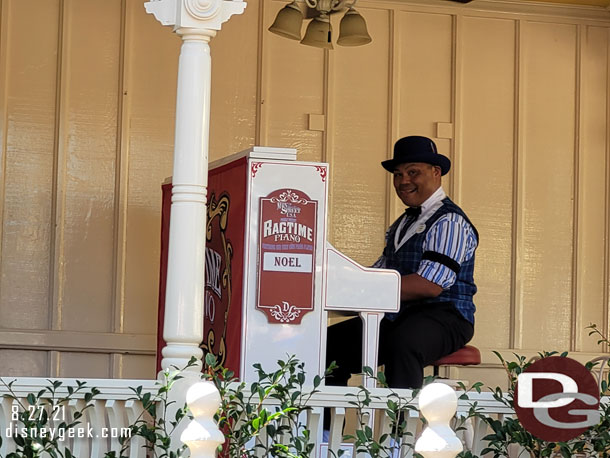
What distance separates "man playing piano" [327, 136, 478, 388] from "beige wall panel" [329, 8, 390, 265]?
3.18 feet

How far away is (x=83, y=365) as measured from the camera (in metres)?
7.36

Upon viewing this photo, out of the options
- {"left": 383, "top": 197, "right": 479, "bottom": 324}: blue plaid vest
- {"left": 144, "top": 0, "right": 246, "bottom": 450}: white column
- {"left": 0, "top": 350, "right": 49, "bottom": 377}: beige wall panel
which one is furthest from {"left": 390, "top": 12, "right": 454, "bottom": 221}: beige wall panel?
{"left": 144, "top": 0, "right": 246, "bottom": 450}: white column

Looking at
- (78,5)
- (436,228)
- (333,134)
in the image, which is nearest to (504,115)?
(333,134)

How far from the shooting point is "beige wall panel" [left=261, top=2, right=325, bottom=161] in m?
7.72

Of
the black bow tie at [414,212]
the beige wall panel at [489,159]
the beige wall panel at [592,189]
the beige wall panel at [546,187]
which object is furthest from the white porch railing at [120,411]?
the beige wall panel at [592,189]

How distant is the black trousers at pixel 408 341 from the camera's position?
601 centimetres

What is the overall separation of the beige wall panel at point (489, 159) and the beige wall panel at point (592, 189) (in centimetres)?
46

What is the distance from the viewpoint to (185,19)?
17.0 ft

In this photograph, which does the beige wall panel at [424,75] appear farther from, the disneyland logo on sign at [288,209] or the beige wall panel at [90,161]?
the disneyland logo on sign at [288,209]

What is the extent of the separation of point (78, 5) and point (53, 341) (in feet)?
6.40

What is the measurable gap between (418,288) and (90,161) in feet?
7.68

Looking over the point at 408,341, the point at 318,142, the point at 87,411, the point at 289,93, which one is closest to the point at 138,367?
the point at 318,142

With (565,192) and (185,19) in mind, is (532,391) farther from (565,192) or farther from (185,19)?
(565,192)

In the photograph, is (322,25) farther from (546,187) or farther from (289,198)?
(546,187)
